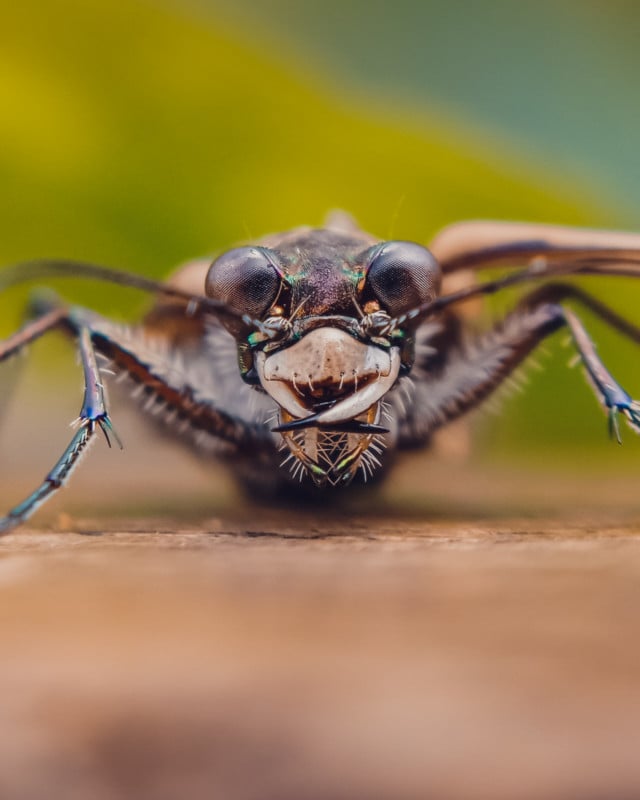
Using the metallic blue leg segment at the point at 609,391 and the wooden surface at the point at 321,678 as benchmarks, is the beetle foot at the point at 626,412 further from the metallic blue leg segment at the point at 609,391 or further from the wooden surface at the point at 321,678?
the wooden surface at the point at 321,678

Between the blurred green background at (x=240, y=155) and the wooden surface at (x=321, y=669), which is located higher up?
the blurred green background at (x=240, y=155)

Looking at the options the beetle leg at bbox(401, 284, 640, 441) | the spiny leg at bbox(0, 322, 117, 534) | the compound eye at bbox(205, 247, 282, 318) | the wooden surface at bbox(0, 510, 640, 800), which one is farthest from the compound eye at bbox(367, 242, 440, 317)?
the wooden surface at bbox(0, 510, 640, 800)

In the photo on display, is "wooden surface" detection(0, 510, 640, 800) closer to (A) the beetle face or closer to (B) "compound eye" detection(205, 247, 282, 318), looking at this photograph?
(A) the beetle face

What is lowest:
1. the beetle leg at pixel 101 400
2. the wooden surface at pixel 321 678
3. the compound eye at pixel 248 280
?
the wooden surface at pixel 321 678

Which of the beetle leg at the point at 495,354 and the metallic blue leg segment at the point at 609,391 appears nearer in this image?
the metallic blue leg segment at the point at 609,391

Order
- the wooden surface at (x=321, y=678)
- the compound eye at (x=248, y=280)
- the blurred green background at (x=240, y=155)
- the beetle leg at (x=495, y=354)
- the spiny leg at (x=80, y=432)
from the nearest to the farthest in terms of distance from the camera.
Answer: the wooden surface at (x=321, y=678)
the spiny leg at (x=80, y=432)
the compound eye at (x=248, y=280)
the beetle leg at (x=495, y=354)
the blurred green background at (x=240, y=155)

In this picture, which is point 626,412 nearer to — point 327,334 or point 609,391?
point 609,391

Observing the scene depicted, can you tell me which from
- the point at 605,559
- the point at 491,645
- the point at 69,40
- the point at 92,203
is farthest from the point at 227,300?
the point at 69,40

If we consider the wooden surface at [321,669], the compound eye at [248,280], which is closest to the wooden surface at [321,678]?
the wooden surface at [321,669]
